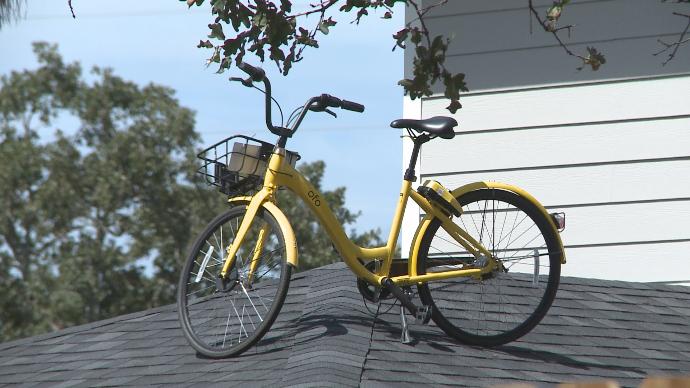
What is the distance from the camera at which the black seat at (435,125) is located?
5.42 metres

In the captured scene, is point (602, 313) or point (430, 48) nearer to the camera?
point (430, 48)

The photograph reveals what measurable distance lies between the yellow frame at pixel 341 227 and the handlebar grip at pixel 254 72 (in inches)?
12.9

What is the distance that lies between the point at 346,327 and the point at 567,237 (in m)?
2.52

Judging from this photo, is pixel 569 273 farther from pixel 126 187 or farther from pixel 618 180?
pixel 126 187

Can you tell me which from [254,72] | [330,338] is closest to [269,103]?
[254,72]

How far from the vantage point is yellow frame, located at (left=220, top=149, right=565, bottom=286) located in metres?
5.41

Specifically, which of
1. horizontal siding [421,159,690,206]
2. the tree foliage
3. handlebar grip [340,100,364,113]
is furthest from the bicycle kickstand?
the tree foliage

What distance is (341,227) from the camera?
5473 mm

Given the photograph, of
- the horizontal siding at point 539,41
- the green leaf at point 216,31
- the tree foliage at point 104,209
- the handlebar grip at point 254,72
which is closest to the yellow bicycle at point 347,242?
the handlebar grip at point 254,72

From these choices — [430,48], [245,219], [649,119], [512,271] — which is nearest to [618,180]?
[649,119]

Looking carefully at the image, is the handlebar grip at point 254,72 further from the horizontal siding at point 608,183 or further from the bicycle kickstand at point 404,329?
the horizontal siding at point 608,183

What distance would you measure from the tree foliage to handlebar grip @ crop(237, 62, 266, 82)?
24.7 m

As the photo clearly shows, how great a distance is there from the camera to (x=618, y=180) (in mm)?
7801

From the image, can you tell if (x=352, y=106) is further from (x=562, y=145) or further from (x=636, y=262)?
(x=636, y=262)
